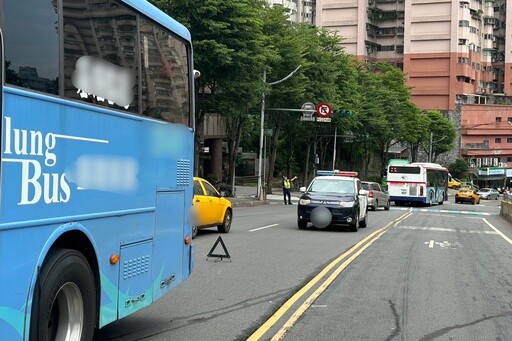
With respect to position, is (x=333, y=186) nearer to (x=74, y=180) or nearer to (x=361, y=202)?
(x=361, y=202)

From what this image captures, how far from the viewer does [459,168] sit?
10425 cm

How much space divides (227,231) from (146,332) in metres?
11.1

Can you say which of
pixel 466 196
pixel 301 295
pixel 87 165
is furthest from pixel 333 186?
pixel 466 196

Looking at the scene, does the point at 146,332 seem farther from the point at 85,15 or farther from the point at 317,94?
the point at 317,94

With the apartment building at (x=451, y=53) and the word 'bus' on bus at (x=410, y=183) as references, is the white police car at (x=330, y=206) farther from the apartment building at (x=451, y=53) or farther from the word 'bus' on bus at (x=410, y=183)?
the apartment building at (x=451, y=53)

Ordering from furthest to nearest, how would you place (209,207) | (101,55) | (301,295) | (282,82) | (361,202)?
(282,82)
(361,202)
(209,207)
(301,295)
(101,55)

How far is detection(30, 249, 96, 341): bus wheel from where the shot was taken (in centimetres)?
392

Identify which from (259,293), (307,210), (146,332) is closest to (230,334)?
(146,332)

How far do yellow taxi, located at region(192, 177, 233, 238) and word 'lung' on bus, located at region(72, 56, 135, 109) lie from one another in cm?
957

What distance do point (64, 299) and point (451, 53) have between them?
113m

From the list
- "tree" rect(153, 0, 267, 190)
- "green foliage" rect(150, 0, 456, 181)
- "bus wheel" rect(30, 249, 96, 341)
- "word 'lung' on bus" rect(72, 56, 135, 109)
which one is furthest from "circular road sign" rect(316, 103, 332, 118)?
"bus wheel" rect(30, 249, 96, 341)

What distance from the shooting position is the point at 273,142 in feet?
149

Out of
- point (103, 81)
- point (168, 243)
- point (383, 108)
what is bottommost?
point (168, 243)

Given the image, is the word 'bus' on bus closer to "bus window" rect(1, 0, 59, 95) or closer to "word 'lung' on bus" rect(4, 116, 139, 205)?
"word 'lung' on bus" rect(4, 116, 139, 205)
